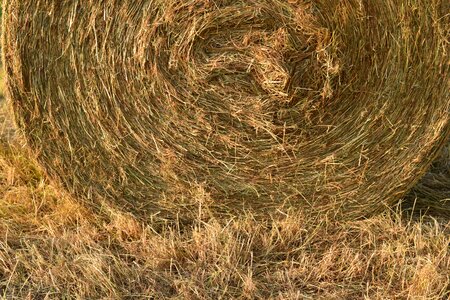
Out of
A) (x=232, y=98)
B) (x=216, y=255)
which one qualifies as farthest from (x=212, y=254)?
(x=232, y=98)

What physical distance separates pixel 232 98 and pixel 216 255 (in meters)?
0.79

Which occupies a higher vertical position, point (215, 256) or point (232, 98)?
point (232, 98)

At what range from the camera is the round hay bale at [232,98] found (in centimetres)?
323

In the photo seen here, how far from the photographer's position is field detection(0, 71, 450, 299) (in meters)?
3.01

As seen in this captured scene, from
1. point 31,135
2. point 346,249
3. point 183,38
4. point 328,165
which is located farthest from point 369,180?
point 31,135

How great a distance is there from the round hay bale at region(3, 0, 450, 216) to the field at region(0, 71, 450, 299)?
0.16 meters

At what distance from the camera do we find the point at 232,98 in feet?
11.2

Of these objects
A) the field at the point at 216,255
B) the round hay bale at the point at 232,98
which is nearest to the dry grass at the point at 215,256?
the field at the point at 216,255

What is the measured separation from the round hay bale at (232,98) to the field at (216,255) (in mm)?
157

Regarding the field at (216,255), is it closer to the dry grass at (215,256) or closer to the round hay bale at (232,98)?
the dry grass at (215,256)

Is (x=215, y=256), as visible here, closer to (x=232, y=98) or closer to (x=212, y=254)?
(x=212, y=254)

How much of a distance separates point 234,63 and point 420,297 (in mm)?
1404

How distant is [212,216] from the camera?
3588 millimetres

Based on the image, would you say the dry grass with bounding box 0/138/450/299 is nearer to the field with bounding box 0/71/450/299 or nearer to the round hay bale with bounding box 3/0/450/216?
the field with bounding box 0/71/450/299
